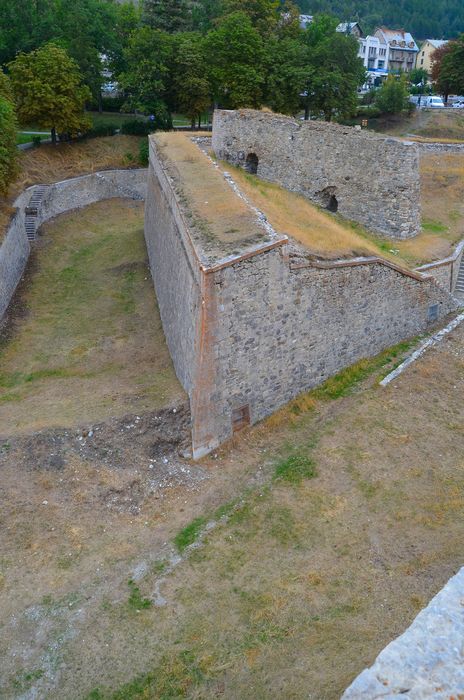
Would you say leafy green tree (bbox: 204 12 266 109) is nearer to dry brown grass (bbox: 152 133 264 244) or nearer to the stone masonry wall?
dry brown grass (bbox: 152 133 264 244)

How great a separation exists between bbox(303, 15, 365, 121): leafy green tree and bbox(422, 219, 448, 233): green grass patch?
1817 cm

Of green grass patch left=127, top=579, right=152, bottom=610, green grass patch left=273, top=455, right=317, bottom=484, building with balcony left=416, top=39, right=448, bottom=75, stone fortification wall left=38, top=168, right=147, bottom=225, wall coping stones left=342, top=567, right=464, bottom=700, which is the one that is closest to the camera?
wall coping stones left=342, top=567, right=464, bottom=700

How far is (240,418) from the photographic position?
13.8m

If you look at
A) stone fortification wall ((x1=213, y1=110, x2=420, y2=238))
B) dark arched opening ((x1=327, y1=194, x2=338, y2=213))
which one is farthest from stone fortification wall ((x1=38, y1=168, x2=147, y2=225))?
dark arched opening ((x1=327, y1=194, x2=338, y2=213))

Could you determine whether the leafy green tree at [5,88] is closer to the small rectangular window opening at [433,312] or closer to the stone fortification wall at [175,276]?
the stone fortification wall at [175,276]

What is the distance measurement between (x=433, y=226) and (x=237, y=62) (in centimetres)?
2077

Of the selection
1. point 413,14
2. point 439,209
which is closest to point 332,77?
point 439,209

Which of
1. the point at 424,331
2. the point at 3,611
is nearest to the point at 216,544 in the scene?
the point at 3,611

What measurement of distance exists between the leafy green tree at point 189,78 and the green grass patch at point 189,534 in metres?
30.3

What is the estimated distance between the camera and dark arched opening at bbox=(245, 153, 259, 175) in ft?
81.7

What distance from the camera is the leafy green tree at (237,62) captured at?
3447 centimetres

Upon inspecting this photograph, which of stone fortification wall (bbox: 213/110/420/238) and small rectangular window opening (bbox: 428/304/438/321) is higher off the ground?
stone fortification wall (bbox: 213/110/420/238)

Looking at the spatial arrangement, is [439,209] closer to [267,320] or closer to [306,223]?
[306,223]

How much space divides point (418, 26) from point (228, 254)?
162 m
